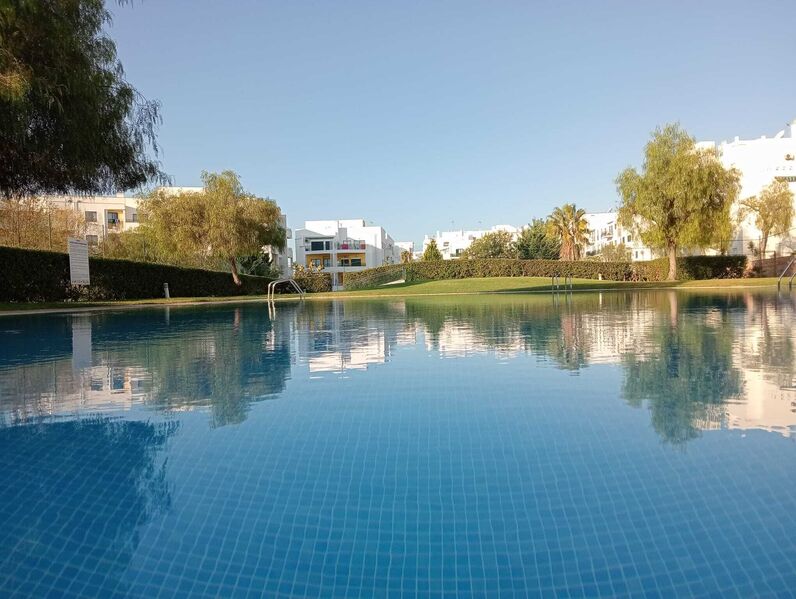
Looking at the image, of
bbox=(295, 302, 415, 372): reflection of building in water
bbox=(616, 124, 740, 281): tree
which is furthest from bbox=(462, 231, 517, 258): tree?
bbox=(295, 302, 415, 372): reflection of building in water

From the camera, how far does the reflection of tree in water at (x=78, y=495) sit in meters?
2.40

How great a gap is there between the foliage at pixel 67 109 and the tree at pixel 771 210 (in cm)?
3726

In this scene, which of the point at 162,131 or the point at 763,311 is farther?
the point at 162,131

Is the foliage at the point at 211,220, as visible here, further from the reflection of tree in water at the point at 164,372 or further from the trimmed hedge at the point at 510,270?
the reflection of tree in water at the point at 164,372

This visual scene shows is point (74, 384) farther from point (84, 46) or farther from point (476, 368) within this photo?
point (84, 46)

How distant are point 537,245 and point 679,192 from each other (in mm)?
28844

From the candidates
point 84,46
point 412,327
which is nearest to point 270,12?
point 84,46

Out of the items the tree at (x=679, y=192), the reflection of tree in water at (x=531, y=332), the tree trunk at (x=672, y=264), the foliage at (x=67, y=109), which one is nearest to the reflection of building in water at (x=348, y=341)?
the reflection of tree in water at (x=531, y=332)

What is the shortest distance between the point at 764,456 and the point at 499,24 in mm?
19832

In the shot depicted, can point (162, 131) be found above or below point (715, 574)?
above

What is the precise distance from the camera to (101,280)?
83.0ft

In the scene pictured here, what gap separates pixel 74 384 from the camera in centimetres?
573

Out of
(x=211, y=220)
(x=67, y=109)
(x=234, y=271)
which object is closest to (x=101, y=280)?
(x=211, y=220)

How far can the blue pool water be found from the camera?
2281mm
